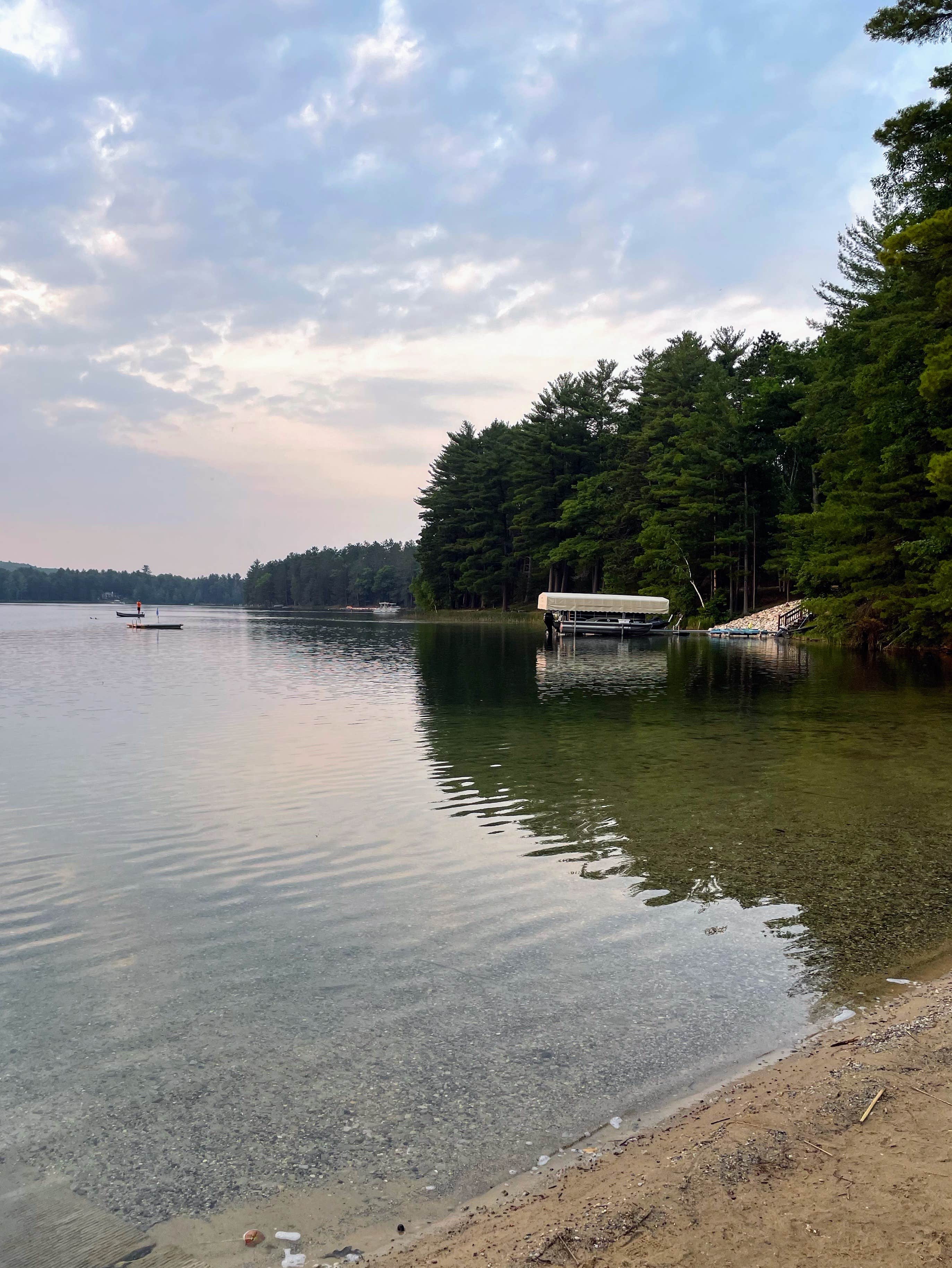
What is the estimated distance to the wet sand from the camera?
3.05 metres

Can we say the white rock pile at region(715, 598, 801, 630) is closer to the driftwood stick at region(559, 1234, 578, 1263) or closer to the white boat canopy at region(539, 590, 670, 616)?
the white boat canopy at region(539, 590, 670, 616)

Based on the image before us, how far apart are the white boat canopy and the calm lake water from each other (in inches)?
1944

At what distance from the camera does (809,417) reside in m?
55.2

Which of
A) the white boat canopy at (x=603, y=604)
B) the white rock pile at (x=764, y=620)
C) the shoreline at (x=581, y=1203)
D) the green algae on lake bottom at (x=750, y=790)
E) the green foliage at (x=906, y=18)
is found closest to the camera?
the shoreline at (x=581, y=1203)

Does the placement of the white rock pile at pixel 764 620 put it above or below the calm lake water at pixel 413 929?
above

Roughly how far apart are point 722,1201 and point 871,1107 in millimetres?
1074

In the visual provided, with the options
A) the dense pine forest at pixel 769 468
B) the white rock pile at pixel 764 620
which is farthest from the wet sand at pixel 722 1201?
the white rock pile at pixel 764 620

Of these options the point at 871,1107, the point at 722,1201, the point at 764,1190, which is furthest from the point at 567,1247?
the point at 871,1107

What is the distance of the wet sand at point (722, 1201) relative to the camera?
3.05 m

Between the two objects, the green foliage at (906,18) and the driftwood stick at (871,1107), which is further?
the green foliage at (906,18)

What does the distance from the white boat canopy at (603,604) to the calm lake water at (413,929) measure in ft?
162

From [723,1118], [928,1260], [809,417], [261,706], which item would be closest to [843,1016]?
[723,1118]

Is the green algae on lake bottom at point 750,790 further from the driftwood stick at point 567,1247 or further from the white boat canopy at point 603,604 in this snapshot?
the white boat canopy at point 603,604

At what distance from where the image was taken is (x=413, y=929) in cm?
709
